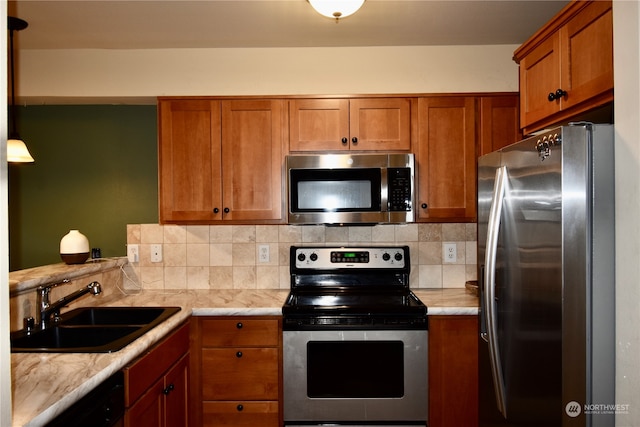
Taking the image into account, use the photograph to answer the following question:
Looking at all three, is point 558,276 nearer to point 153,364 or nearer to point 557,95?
point 557,95

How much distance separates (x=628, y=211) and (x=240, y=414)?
78.5 inches

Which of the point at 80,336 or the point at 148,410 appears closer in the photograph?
the point at 148,410

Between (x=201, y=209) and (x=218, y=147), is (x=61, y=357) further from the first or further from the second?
(x=218, y=147)

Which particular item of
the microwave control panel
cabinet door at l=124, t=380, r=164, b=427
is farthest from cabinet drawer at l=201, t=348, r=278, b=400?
the microwave control panel

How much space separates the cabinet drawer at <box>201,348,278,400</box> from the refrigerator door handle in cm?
116

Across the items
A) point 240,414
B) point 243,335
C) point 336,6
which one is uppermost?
point 336,6

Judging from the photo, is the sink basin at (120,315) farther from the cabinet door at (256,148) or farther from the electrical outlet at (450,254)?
the electrical outlet at (450,254)

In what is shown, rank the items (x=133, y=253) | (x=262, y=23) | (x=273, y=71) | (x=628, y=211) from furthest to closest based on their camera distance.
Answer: (x=133, y=253) → (x=273, y=71) → (x=262, y=23) → (x=628, y=211)

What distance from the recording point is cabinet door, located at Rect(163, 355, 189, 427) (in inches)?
71.9

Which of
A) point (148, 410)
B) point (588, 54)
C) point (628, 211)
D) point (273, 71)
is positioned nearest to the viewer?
point (628, 211)

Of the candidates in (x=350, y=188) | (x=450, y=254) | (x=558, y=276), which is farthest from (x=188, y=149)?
(x=558, y=276)

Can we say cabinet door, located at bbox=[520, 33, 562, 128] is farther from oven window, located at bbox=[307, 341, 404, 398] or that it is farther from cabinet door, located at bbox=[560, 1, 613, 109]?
oven window, located at bbox=[307, 341, 404, 398]

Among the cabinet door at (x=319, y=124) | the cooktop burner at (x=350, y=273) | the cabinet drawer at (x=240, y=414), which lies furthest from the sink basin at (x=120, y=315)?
the cabinet door at (x=319, y=124)

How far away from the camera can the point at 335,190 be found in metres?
2.39
